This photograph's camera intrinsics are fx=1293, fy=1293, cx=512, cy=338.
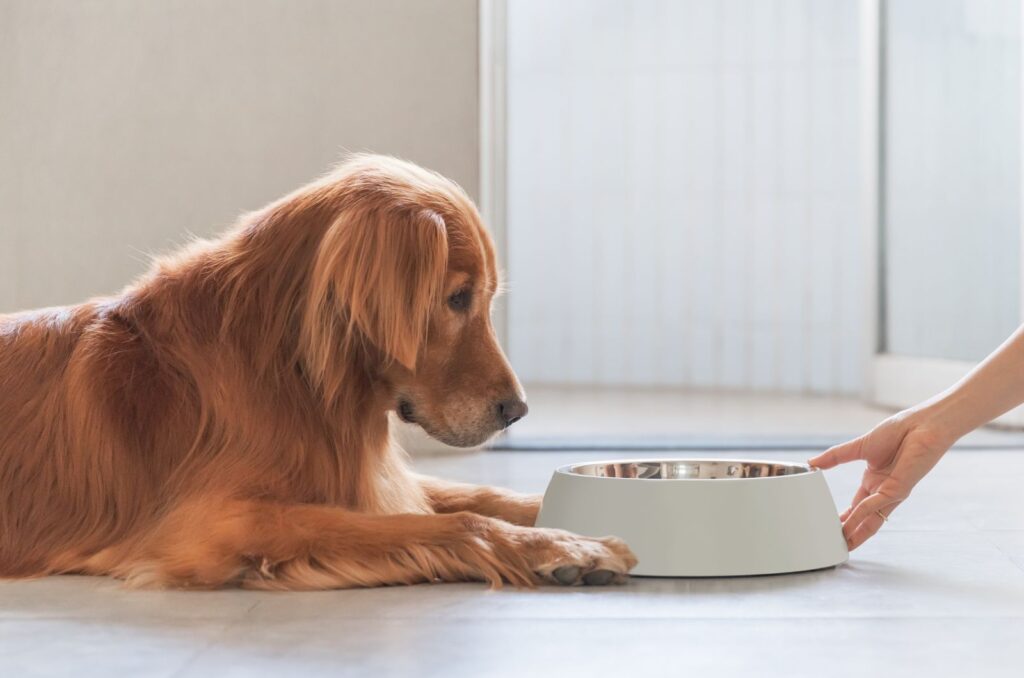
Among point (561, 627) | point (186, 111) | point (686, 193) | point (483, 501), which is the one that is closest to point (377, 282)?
point (483, 501)

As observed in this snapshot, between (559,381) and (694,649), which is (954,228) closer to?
(559,381)

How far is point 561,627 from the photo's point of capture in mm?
1468

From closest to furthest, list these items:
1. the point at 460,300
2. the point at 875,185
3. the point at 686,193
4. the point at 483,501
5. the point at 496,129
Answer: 1. the point at 460,300
2. the point at 483,501
3. the point at 496,129
4. the point at 875,185
5. the point at 686,193

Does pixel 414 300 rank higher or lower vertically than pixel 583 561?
higher

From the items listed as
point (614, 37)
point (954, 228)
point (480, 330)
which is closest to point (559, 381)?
point (614, 37)

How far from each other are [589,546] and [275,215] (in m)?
0.71

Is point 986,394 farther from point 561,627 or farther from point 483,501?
point 483,501

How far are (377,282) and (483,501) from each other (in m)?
0.49

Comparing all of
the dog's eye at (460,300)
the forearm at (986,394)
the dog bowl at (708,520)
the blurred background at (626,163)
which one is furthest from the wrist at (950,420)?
the blurred background at (626,163)

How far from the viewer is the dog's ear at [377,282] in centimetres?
186

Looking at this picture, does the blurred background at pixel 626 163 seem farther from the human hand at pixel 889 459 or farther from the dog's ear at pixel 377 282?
the human hand at pixel 889 459

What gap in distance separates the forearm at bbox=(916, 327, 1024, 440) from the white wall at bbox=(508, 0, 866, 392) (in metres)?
3.71

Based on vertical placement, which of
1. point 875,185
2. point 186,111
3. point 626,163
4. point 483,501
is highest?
point 186,111

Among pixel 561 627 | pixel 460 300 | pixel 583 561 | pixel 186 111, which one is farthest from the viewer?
pixel 186 111
